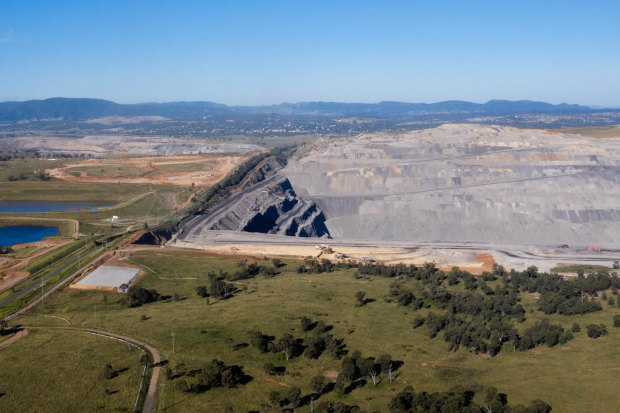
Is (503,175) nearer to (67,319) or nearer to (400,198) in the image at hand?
(400,198)

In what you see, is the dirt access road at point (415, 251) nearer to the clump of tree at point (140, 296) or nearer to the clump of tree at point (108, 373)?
the clump of tree at point (140, 296)

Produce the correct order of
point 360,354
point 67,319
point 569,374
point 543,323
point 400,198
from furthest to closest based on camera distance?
point 400,198
point 67,319
point 543,323
point 360,354
point 569,374

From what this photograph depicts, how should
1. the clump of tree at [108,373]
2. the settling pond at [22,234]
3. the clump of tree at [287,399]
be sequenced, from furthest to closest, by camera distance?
the settling pond at [22,234] → the clump of tree at [108,373] → the clump of tree at [287,399]

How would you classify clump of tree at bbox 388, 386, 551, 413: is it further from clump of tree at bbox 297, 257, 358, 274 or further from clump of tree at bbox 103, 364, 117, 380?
clump of tree at bbox 297, 257, 358, 274

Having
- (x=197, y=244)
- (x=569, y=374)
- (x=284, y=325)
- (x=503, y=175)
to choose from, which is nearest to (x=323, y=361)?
(x=284, y=325)

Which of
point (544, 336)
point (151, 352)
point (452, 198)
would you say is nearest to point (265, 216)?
point (452, 198)

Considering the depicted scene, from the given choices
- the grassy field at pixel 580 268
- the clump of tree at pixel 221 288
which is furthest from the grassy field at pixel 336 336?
the grassy field at pixel 580 268

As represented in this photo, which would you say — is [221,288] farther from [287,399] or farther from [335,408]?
[335,408]
